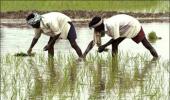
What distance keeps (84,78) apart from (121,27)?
7.41ft

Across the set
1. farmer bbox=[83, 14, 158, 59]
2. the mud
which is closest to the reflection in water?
farmer bbox=[83, 14, 158, 59]

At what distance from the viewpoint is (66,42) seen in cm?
1673

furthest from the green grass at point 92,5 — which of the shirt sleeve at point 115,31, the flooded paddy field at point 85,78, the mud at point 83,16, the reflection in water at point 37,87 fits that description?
the reflection in water at point 37,87

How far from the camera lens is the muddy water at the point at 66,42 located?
47.0ft

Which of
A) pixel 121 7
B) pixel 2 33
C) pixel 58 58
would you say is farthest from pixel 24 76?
pixel 121 7

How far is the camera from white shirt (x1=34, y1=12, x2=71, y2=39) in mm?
11609

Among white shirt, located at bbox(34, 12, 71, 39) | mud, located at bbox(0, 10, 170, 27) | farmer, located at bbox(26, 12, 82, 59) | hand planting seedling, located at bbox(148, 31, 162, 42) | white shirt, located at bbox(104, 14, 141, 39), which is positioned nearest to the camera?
white shirt, located at bbox(104, 14, 141, 39)

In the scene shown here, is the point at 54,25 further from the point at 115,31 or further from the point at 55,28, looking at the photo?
the point at 115,31

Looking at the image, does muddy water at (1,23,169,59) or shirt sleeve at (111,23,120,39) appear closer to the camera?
shirt sleeve at (111,23,120,39)

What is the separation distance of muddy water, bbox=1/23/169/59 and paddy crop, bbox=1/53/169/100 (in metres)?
1.89

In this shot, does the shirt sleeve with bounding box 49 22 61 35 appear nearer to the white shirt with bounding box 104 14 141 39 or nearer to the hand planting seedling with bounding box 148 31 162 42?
the white shirt with bounding box 104 14 141 39

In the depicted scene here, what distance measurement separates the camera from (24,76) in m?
9.81

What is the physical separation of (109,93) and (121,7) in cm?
1823

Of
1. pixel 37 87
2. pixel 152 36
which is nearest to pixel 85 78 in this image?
pixel 37 87
